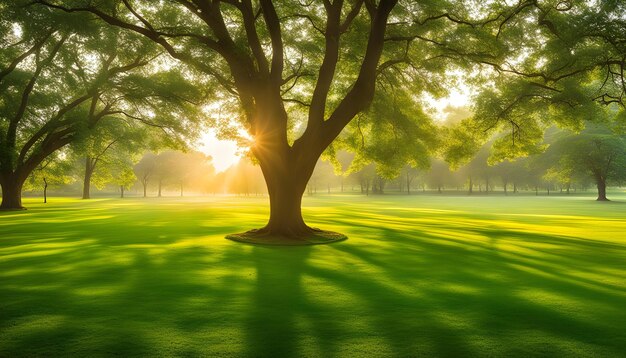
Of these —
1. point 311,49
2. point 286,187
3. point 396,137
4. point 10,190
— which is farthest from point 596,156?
point 10,190

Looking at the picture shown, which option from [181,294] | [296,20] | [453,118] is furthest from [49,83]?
[453,118]

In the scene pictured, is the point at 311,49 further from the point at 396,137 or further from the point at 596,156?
the point at 596,156

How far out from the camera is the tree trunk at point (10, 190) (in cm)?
3741

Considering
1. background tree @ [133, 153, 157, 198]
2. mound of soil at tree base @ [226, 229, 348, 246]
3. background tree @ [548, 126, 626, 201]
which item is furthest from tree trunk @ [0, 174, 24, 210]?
background tree @ [548, 126, 626, 201]

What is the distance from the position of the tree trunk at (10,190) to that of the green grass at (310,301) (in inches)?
1132

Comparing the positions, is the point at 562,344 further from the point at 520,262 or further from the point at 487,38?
the point at 487,38

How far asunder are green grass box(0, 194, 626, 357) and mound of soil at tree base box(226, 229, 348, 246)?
121 cm

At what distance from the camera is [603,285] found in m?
9.17

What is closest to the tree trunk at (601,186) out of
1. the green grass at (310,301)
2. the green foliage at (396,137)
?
the green foliage at (396,137)

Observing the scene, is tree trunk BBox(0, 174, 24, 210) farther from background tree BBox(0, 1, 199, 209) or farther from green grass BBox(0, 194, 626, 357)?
green grass BBox(0, 194, 626, 357)

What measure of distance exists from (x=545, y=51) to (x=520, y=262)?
46.2 ft

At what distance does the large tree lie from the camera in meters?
17.2

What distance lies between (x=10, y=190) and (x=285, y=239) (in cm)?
3405

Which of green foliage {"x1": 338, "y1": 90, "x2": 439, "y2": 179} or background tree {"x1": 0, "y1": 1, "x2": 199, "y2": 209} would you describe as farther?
background tree {"x1": 0, "y1": 1, "x2": 199, "y2": 209}
